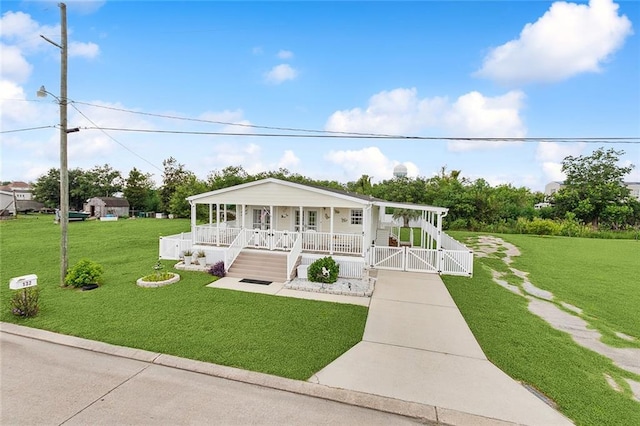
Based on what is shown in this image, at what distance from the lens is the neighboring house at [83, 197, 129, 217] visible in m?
41.5

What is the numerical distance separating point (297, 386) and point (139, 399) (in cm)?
231

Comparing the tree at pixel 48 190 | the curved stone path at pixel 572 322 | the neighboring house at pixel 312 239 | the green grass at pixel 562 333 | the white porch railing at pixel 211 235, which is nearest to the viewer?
the green grass at pixel 562 333

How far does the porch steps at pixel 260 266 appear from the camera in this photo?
10.8 meters

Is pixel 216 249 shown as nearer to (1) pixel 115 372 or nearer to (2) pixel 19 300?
(2) pixel 19 300

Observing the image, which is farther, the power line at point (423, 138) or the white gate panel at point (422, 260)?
the white gate panel at point (422, 260)

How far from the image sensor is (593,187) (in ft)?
104

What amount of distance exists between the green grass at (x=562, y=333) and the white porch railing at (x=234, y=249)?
8.34 meters

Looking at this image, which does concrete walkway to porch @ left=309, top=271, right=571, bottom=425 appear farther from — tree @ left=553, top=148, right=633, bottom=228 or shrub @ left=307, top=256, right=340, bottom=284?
tree @ left=553, top=148, right=633, bottom=228

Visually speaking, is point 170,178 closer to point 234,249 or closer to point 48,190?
point 48,190

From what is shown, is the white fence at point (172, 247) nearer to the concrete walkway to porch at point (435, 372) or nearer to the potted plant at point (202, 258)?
the potted plant at point (202, 258)

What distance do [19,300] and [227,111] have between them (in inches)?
494

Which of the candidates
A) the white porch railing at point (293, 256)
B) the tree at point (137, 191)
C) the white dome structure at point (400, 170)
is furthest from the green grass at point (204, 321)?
the tree at point (137, 191)

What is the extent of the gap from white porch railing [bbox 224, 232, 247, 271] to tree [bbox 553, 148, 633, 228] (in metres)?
36.7

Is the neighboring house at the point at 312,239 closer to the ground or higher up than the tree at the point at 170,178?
closer to the ground
